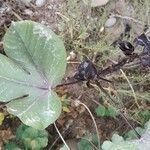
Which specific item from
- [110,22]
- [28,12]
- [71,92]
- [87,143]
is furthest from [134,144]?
[28,12]

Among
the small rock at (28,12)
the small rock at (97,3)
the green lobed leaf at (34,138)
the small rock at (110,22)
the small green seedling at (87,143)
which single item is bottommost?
the small green seedling at (87,143)

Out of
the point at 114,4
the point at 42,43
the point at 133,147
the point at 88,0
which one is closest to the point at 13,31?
the point at 42,43

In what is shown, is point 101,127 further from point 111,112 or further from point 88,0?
point 88,0

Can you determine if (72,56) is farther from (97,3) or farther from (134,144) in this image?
(134,144)

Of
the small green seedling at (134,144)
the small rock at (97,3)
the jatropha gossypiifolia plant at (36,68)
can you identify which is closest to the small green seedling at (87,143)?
the small green seedling at (134,144)

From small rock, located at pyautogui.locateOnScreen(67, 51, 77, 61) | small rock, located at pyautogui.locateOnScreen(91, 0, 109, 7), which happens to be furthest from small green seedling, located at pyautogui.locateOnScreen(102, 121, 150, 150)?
small rock, located at pyautogui.locateOnScreen(91, 0, 109, 7)

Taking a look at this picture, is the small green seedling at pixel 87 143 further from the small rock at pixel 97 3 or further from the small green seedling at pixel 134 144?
the small rock at pixel 97 3

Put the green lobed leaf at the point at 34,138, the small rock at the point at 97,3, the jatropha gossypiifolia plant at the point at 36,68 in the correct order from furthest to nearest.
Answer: the small rock at the point at 97,3
the green lobed leaf at the point at 34,138
the jatropha gossypiifolia plant at the point at 36,68
